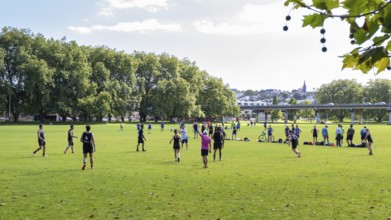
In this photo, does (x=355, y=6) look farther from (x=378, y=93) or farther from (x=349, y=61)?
(x=378, y=93)

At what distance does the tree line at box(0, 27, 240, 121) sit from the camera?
85938 mm

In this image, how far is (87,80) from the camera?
3602 inches

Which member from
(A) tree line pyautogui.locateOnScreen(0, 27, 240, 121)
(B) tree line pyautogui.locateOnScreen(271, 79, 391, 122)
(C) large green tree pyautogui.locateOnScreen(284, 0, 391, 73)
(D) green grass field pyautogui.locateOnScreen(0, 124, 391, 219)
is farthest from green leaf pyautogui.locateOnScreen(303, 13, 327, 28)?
(B) tree line pyautogui.locateOnScreen(271, 79, 391, 122)

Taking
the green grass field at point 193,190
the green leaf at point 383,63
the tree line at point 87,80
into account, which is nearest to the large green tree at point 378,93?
the tree line at point 87,80

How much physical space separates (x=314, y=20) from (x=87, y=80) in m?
92.7

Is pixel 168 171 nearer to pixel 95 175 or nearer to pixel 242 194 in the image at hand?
pixel 95 175

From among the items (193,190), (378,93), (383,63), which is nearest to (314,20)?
(383,63)

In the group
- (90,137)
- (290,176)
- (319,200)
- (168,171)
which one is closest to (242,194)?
(319,200)

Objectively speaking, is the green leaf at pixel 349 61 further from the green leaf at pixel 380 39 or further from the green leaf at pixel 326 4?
the green leaf at pixel 326 4

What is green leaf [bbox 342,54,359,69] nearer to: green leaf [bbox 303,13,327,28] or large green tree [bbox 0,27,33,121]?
green leaf [bbox 303,13,327,28]

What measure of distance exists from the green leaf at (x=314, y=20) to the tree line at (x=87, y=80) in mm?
86248

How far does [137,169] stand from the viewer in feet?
60.6

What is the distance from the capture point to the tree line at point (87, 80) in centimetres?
8594

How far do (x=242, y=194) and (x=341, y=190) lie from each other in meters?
3.60
